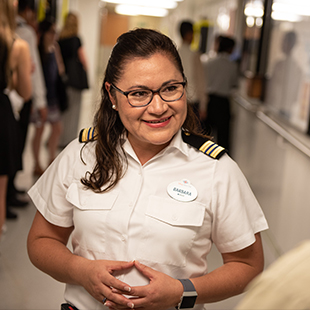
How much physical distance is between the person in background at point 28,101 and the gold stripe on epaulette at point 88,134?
8.05 ft

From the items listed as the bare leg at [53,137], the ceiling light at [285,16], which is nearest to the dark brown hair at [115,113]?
the ceiling light at [285,16]

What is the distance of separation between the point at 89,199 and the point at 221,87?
17.2ft

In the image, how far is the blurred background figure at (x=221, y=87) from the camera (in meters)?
6.40

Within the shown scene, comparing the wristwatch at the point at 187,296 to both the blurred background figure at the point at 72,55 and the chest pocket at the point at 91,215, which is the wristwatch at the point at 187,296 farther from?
the blurred background figure at the point at 72,55

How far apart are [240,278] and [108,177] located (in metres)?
0.53

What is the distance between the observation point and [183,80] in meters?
1.43

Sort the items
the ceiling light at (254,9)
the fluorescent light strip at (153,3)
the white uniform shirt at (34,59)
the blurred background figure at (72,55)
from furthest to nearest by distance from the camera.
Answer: the fluorescent light strip at (153,3) < the blurred background figure at (72,55) < the ceiling light at (254,9) < the white uniform shirt at (34,59)

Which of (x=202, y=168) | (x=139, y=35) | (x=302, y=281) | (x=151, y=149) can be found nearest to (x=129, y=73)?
(x=139, y=35)

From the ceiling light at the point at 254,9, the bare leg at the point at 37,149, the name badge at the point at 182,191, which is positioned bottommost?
the bare leg at the point at 37,149

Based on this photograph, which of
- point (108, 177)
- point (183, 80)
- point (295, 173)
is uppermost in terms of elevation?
point (183, 80)

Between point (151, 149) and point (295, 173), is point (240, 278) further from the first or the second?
point (295, 173)

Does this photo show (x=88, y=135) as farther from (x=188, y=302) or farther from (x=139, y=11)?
(x=139, y=11)

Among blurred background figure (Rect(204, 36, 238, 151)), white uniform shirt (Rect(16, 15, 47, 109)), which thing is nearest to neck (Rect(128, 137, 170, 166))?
white uniform shirt (Rect(16, 15, 47, 109))

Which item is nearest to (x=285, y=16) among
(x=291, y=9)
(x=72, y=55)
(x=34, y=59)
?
(x=291, y=9)
